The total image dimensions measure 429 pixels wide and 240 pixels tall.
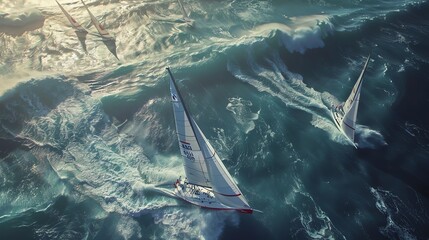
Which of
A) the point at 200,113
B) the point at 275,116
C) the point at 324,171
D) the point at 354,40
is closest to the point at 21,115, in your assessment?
the point at 200,113

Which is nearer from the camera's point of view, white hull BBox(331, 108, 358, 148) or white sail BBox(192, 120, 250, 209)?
white sail BBox(192, 120, 250, 209)

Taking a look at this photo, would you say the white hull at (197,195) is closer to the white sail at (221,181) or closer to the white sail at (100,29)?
the white sail at (221,181)

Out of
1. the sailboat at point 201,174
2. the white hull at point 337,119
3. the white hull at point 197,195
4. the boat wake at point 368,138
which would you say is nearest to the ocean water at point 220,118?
the boat wake at point 368,138

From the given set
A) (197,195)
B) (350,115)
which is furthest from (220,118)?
(350,115)

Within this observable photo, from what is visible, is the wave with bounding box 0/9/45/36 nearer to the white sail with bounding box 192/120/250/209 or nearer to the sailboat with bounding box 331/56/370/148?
the white sail with bounding box 192/120/250/209

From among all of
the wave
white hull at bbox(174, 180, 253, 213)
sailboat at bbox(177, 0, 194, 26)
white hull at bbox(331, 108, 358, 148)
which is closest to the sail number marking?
white hull at bbox(174, 180, 253, 213)
